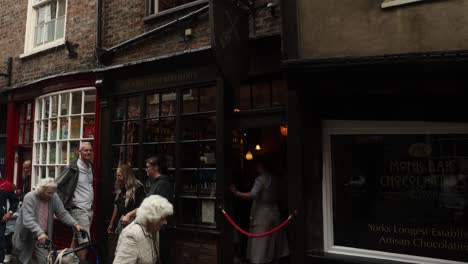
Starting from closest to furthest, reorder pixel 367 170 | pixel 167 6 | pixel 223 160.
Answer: pixel 367 170, pixel 223 160, pixel 167 6

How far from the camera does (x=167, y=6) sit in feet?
25.7

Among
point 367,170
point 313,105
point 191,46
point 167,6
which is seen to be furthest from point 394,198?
point 167,6

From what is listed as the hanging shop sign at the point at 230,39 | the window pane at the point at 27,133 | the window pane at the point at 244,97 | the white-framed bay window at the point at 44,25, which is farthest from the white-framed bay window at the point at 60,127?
the hanging shop sign at the point at 230,39

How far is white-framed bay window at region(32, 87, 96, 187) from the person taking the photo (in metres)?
8.70

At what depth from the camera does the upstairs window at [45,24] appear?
9.84 meters

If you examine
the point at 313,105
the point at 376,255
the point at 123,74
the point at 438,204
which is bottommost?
the point at 376,255

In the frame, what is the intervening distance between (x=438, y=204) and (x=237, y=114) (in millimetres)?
3098

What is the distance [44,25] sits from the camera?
1024 cm

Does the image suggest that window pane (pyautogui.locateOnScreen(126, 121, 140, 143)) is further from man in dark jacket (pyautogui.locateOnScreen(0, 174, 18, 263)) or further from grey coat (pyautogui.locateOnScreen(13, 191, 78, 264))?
grey coat (pyautogui.locateOnScreen(13, 191, 78, 264))

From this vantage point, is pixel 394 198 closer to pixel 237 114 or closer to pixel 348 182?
pixel 348 182

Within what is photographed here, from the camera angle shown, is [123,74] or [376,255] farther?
[123,74]

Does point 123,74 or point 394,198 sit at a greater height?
point 123,74

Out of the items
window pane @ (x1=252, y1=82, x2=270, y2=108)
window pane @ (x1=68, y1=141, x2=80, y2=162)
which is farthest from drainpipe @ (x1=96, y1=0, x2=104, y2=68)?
window pane @ (x1=252, y1=82, x2=270, y2=108)

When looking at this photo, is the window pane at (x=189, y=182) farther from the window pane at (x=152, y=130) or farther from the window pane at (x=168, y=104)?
the window pane at (x=168, y=104)
